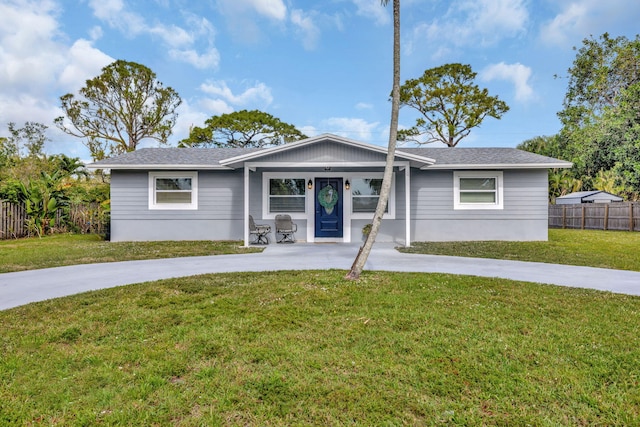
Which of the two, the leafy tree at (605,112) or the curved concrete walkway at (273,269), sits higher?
the leafy tree at (605,112)

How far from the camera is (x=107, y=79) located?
24766 millimetres

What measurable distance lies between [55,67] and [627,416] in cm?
2644

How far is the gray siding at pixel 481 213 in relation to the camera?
11.6 meters

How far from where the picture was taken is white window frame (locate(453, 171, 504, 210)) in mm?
11695

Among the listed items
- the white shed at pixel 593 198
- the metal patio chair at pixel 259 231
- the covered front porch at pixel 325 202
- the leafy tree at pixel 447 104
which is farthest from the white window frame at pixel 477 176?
the leafy tree at pixel 447 104

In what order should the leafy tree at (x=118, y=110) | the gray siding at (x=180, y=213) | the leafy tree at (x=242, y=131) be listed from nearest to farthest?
1. the gray siding at (x=180, y=213)
2. the leafy tree at (x=118, y=110)
3. the leafy tree at (x=242, y=131)

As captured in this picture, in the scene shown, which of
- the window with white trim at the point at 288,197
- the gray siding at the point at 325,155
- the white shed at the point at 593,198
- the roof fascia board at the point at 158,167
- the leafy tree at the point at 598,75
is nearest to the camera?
the gray siding at the point at 325,155

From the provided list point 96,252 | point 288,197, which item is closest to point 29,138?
point 96,252

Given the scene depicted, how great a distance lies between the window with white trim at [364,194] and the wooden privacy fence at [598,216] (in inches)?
A: 502

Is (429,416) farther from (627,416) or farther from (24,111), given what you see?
(24,111)

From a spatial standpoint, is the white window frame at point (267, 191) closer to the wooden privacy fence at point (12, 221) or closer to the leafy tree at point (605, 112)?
the wooden privacy fence at point (12, 221)

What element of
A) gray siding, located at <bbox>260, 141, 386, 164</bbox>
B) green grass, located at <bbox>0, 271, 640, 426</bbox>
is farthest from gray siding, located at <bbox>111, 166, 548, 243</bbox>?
green grass, located at <bbox>0, 271, 640, 426</bbox>

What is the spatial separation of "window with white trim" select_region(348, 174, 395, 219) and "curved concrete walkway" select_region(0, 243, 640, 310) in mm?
2901

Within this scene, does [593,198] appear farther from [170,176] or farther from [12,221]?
[12,221]
